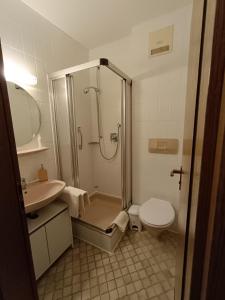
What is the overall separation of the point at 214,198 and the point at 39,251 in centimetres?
156

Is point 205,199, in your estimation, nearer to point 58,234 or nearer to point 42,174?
point 58,234

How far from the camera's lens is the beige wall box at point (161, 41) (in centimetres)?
168

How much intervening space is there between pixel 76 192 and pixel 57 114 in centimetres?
100

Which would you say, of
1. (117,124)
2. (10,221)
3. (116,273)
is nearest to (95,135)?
(117,124)

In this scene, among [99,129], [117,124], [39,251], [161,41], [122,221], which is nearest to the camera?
[39,251]

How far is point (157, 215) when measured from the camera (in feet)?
5.43

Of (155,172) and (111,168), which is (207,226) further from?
(111,168)

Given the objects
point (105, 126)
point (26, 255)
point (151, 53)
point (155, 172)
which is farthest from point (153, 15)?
point (26, 255)

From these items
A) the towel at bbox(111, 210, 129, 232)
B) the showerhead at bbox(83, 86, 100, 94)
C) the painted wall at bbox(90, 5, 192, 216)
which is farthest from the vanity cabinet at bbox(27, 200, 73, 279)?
the showerhead at bbox(83, 86, 100, 94)

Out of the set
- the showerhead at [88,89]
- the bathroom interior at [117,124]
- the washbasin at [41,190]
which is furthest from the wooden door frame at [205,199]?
the showerhead at [88,89]

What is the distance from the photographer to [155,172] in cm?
205

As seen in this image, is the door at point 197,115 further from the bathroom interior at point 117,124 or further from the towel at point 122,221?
the towel at point 122,221

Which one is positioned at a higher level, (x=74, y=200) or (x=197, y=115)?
(x=197, y=115)

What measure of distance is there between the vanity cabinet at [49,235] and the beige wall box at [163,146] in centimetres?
128
